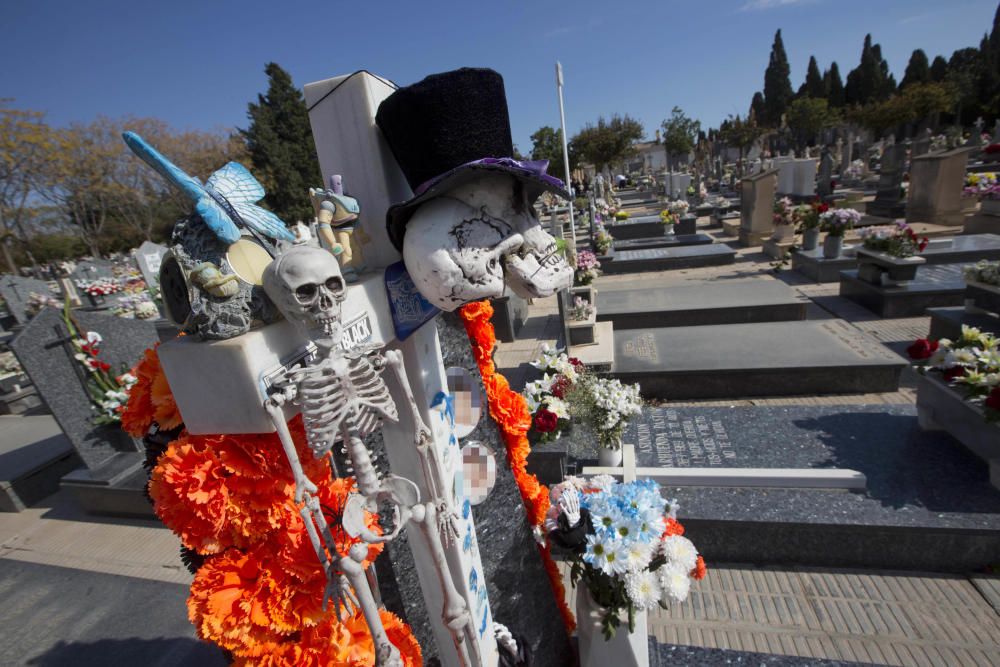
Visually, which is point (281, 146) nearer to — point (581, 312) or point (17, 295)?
point (17, 295)

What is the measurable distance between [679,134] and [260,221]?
169 ft

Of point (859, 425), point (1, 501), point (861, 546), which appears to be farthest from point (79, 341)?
point (859, 425)

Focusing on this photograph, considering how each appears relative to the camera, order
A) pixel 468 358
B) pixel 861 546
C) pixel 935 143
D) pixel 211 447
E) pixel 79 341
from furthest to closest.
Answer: pixel 935 143 → pixel 79 341 → pixel 861 546 → pixel 468 358 → pixel 211 447

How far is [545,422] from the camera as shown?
15.5ft

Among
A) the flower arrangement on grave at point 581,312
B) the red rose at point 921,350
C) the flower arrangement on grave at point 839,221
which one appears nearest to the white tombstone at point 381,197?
the red rose at point 921,350

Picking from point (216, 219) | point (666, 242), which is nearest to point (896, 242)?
point (666, 242)

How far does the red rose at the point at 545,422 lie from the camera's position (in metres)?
4.71

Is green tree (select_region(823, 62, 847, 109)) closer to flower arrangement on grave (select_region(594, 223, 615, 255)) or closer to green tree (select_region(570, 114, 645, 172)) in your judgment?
green tree (select_region(570, 114, 645, 172))

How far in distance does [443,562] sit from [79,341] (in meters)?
6.79

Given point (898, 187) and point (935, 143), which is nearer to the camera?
point (898, 187)

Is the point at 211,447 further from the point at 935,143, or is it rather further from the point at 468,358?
the point at 935,143

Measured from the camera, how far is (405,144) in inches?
56.7

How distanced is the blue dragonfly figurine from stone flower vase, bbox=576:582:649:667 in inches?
96.7

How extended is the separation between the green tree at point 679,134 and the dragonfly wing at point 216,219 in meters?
50.2
